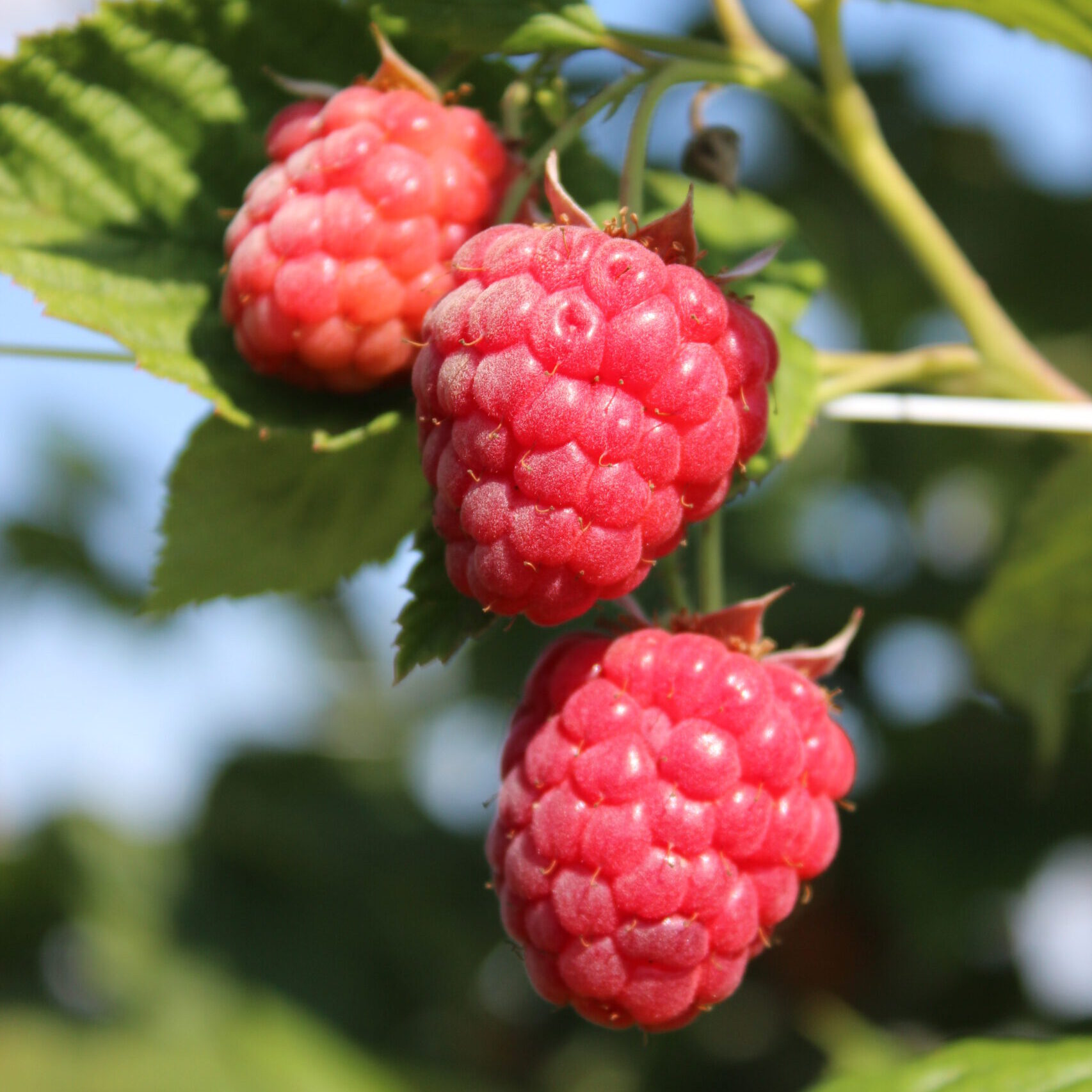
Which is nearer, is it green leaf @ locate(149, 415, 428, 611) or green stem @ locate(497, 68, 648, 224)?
green stem @ locate(497, 68, 648, 224)

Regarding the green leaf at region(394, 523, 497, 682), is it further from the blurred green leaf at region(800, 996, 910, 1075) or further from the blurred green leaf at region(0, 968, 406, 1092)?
the blurred green leaf at region(0, 968, 406, 1092)

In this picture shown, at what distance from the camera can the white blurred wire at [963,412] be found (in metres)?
1.28

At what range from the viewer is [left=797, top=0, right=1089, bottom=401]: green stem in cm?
128

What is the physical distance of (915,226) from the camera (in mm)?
1358

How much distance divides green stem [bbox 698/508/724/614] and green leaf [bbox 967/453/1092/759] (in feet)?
1.95

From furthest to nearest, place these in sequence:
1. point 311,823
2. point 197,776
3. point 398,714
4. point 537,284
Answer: point 398,714
point 197,776
point 311,823
point 537,284

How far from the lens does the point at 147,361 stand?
1.11m

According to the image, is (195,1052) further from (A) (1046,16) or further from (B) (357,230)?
(A) (1046,16)

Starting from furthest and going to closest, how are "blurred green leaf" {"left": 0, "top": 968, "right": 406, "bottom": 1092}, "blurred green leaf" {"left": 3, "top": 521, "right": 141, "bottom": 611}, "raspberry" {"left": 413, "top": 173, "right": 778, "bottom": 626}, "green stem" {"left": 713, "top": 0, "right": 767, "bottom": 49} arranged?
1. "blurred green leaf" {"left": 3, "top": 521, "right": 141, "bottom": 611}
2. "blurred green leaf" {"left": 0, "top": 968, "right": 406, "bottom": 1092}
3. "green stem" {"left": 713, "top": 0, "right": 767, "bottom": 49}
4. "raspberry" {"left": 413, "top": 173, "right": 778, "bottom": 626}

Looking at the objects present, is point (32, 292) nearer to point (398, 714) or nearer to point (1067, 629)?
point (1067, 629)

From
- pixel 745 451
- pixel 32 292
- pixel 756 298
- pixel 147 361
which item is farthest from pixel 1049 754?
pixel 32 292

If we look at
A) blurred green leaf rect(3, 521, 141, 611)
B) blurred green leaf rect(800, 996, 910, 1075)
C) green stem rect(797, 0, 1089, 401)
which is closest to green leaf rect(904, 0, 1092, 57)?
green stem rect(797, 0, 1089, 401)

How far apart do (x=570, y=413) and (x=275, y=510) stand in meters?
0.54

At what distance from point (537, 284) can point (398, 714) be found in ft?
15.3
